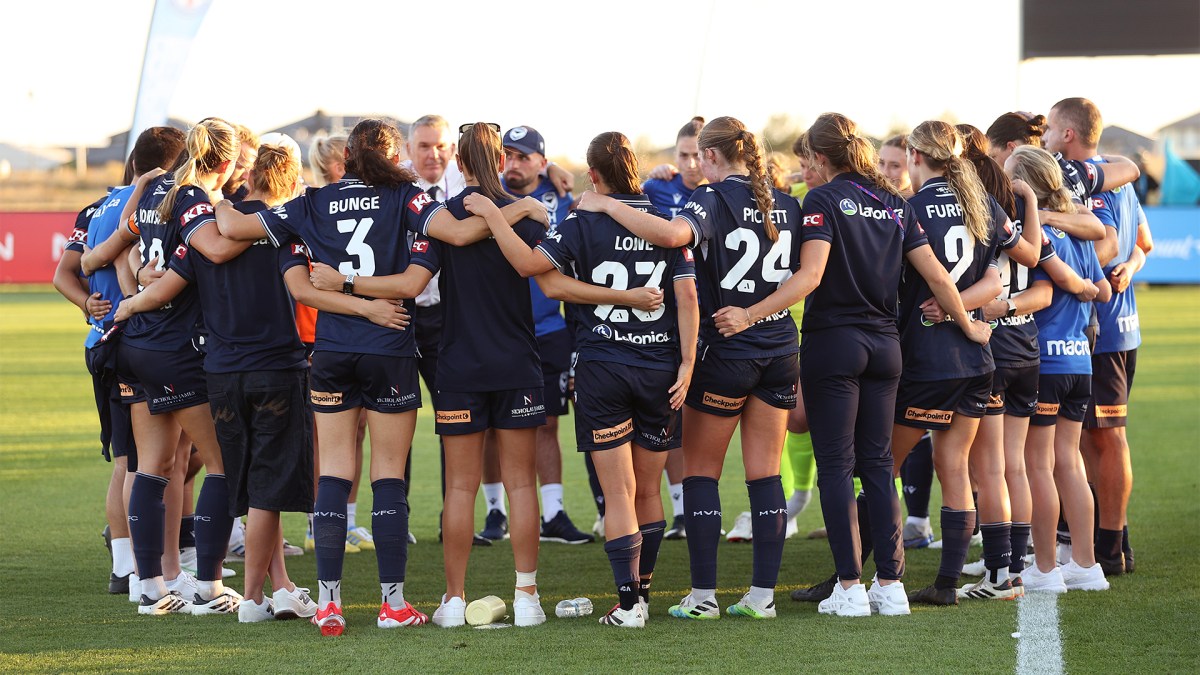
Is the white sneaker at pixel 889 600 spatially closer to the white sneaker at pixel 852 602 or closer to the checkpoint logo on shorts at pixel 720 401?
the white sneaker at pixel 852 602

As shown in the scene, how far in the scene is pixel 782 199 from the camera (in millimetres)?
5152

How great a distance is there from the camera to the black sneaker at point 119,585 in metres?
5.88

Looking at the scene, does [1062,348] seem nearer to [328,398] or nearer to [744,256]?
[744,256]

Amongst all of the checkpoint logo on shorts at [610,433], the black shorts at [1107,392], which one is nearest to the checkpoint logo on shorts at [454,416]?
the checkpoint logo on shorts at [610,433]

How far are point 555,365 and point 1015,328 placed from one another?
271cm

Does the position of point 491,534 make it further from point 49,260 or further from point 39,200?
point 39,200

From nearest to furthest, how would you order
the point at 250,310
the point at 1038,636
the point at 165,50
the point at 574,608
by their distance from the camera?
the point at 1038,636, the point at 250,310, the point at 574,608, the point at 165,50

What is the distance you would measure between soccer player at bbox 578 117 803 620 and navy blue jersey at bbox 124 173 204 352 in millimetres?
1836

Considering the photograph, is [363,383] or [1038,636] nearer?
[1038,636]

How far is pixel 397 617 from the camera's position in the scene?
510 centimetres

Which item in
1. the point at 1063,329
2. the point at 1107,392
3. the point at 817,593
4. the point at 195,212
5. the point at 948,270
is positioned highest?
the point at 195,212

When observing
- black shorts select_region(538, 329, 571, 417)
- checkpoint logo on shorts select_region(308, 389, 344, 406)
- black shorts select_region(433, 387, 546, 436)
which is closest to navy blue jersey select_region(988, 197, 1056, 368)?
black shorts select_region(433, 387, 546, 436)

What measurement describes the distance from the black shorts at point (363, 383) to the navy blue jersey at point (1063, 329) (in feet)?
9.38

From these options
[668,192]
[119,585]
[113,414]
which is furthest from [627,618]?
[668,192]
